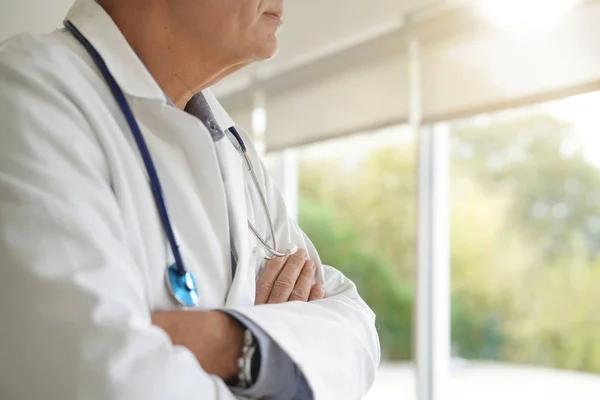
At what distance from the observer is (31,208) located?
2.62 ft

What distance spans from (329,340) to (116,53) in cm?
49

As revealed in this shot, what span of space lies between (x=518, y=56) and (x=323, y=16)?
881mm

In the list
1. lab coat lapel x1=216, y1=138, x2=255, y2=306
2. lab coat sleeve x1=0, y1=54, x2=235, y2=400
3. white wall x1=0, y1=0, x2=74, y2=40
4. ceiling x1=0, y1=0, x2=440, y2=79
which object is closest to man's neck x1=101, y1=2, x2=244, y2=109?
lab coat lapel x1=216, y1=138, x2=255, y2=306

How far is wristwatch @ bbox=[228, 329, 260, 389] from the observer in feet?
2.92

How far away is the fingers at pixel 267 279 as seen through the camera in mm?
1126

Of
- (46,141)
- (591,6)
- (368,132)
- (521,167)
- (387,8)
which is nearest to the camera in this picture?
(46,141)

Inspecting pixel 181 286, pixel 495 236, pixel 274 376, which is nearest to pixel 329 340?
pixel 274 376

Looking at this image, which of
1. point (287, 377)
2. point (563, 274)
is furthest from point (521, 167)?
point (287, 377)

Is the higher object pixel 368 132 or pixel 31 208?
pixel 368 132

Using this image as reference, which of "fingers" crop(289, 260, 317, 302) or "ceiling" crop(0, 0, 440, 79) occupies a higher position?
"ceiling" crop(0, 0, 440, 79)

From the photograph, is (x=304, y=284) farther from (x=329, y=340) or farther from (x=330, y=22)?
(x=330, y=22)

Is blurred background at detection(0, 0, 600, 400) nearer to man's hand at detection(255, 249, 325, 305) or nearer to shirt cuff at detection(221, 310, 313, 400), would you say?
man's hand at detection(255, 249, 325, 305)

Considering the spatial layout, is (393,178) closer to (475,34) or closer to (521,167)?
(521,167)

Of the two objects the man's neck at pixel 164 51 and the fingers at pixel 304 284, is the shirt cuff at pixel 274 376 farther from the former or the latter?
the man's neck at pixel 164 51
